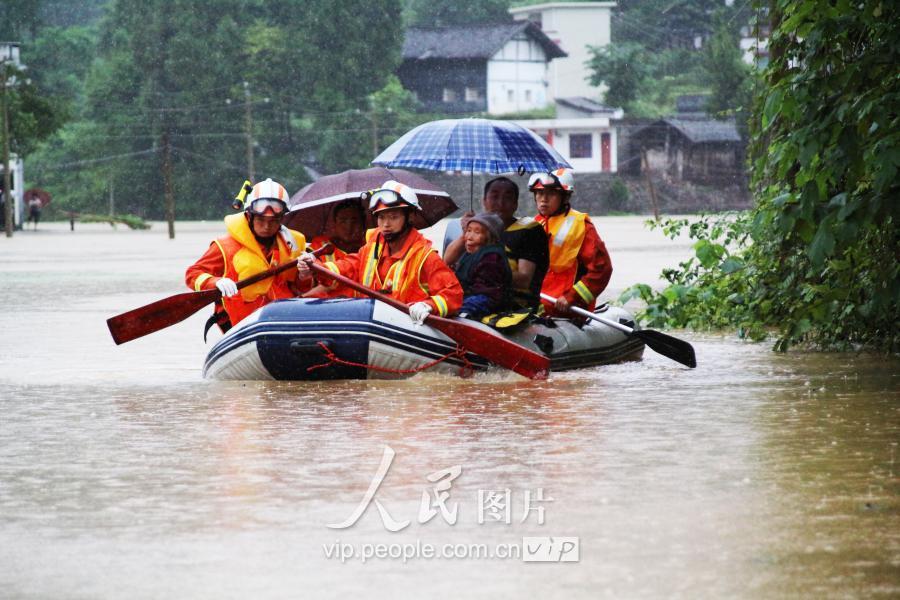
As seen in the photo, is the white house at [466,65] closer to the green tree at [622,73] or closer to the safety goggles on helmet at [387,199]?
the green tree at [622,73]

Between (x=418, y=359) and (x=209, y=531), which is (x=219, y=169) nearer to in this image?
(x=418, y=359)

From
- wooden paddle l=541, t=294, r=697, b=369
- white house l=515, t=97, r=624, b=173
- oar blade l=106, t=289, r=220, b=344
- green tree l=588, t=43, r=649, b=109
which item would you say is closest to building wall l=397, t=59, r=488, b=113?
white house l=515, t=97, r=624, b=173

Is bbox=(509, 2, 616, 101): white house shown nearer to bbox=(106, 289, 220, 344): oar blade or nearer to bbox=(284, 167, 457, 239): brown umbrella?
bbox=(284, 167, 457, 239): brown umbrella

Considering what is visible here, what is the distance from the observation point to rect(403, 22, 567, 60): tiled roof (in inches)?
3482

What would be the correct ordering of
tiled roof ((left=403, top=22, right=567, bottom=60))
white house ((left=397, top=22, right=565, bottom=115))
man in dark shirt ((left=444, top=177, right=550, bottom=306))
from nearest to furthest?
man in dark shirt ((left=444, top=177, right=550, bottom=306)) < tiled roof ((left=403, top=22, right=567, bottom=60)) < white house ((left=397, top=22, right=565, bottom=115))

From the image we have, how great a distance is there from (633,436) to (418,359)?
2.95 meters

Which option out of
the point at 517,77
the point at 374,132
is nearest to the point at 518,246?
the point at 374,132

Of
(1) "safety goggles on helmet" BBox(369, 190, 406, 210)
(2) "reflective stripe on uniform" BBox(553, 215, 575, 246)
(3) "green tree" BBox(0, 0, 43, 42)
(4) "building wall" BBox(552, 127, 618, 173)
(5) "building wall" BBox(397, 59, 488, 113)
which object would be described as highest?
(3) "green tree" BBox(0, 0, 43, 42)

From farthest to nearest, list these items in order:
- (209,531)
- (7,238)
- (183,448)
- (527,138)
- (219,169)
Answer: (219,169), (7,238), (527,138), (183,448), (209,531)

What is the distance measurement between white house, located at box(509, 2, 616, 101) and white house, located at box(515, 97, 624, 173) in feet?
44.8

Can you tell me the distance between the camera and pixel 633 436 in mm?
10086

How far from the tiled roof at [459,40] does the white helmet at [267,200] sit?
75577 mm

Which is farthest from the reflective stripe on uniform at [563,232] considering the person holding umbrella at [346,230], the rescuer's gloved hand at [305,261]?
the rescuer's gloved hand at [305,261]

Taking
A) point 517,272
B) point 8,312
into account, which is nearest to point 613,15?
point 8,312
